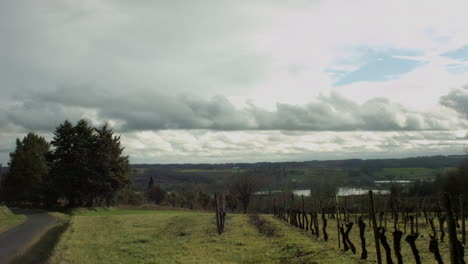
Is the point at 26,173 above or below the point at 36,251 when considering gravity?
above

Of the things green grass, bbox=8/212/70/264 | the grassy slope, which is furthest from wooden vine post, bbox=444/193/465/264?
green grass, bbox=8/212/70/264

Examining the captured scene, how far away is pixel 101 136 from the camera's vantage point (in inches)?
2400

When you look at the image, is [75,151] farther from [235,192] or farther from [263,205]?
[263,205]

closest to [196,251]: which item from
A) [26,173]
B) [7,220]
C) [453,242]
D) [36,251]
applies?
[36,251]

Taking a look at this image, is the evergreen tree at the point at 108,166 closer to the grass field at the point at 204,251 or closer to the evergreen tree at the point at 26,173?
the evergreen tree at the point at 26,173

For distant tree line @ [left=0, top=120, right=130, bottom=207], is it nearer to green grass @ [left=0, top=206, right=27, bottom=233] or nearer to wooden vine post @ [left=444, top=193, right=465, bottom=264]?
green grass @ [left=0, top=206, right=27, bottom=233]

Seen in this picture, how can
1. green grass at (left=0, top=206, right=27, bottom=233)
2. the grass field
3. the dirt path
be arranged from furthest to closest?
green grass at (left=0, top=206, right=27, bottom=233)
the dirt path
the grass field

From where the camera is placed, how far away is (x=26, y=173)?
2672 inches

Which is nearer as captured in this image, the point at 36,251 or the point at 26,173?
the point at 36,251

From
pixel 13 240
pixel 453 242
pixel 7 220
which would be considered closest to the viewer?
pixel 453 242

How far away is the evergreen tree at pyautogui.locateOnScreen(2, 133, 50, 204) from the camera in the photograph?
218 feet

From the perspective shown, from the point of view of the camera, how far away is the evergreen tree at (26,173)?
218 ft

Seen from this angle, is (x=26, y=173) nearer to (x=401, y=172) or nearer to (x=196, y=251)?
(x=196, y=251)

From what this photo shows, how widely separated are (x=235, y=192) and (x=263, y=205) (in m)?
15.5
